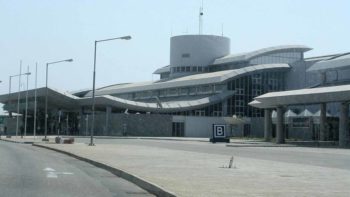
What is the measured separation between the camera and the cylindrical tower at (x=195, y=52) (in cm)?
12788

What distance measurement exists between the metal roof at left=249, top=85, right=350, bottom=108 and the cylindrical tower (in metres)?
59.7

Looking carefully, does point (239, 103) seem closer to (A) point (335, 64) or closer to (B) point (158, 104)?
(B) point (158, 104)

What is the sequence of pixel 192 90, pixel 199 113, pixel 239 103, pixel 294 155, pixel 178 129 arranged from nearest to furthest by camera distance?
pixel 294 155 < pixel 178 129 < pixel 199 113 < pixel 239 103 < pixel 192 90

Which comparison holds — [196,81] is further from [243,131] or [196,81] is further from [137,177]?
[137,177]

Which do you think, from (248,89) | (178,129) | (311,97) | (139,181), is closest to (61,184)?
(139,181)

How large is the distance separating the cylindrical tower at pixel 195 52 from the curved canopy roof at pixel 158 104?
75.9 feet

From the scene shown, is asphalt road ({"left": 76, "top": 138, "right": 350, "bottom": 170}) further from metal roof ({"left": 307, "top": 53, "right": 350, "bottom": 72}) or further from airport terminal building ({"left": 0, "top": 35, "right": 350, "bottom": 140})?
metal roof ({"left": 307, "top": 53, "right": 350, "bottom": 72})

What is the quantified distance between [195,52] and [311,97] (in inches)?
2812

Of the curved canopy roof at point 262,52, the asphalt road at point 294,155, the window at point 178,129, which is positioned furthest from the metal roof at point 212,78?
the asphalt road at point 294,155

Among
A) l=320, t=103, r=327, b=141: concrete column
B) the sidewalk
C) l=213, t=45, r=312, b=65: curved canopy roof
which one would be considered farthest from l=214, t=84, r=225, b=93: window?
the sidewalk

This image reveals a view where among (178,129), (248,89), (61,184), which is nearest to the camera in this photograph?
(61,184)

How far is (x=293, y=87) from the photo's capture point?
111 m

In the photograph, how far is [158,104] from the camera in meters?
103

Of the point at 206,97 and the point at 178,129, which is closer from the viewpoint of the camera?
the point at 178,129
